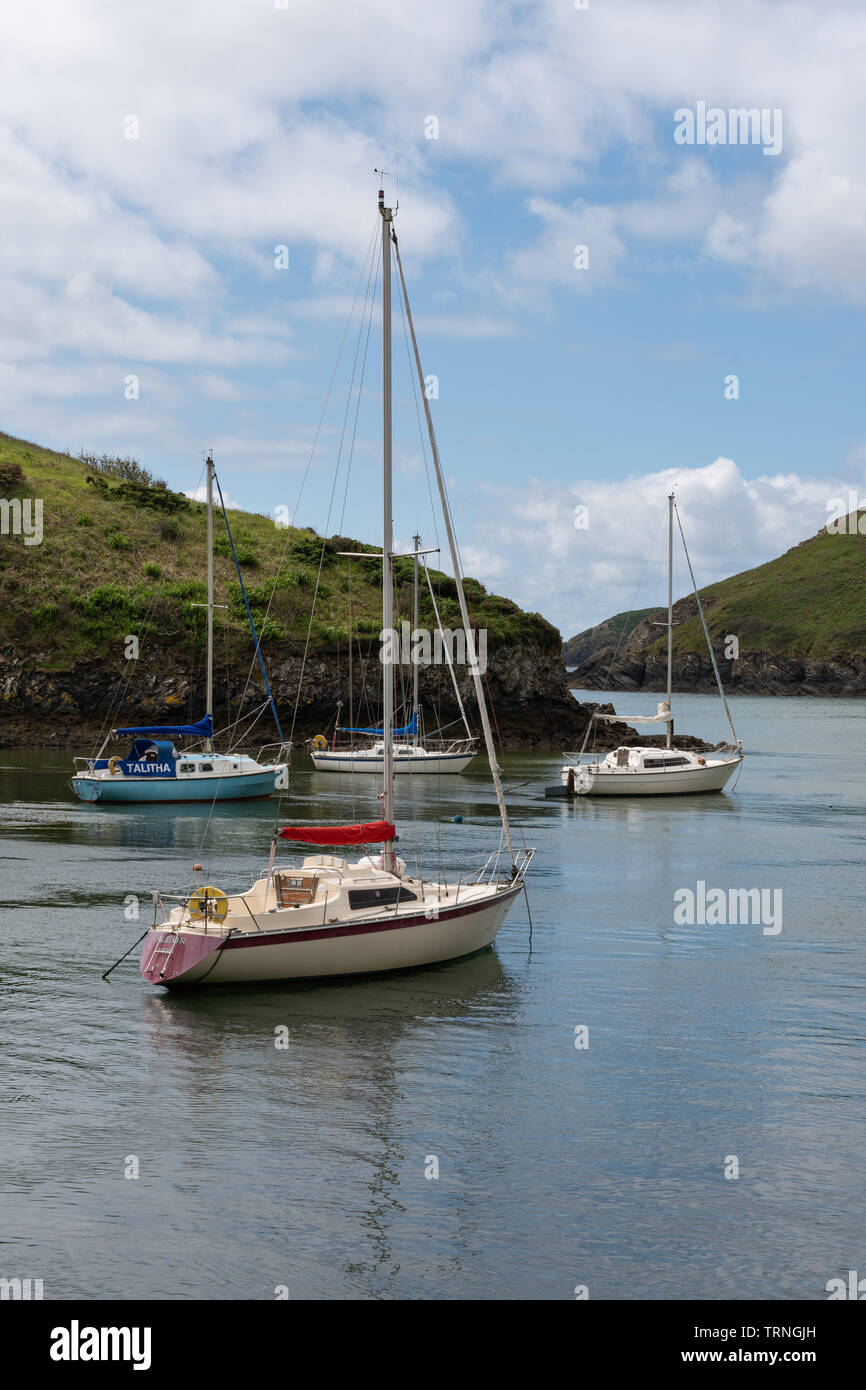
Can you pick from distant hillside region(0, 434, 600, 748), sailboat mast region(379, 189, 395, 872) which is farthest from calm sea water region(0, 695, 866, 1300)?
distant hillside region(0, 434, 600, 748)

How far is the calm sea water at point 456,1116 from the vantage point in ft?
39.6

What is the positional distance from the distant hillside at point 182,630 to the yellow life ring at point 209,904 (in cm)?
5519

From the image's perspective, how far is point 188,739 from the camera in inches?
2813

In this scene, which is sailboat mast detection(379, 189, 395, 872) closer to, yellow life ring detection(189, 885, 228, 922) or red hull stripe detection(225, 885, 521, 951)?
red hull stripe detection(225, 885, 521, 951)

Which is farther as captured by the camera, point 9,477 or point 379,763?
point 9,477

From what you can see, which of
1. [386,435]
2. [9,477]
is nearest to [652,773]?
[386,435]

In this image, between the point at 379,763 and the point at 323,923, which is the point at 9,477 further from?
the point at 323,923

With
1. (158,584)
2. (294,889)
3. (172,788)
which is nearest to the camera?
(294,889)

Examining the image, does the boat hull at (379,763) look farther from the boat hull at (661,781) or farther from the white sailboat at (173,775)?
the white sailboat at (173,775)

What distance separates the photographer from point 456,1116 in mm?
15703

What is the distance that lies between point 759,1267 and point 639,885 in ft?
71.1

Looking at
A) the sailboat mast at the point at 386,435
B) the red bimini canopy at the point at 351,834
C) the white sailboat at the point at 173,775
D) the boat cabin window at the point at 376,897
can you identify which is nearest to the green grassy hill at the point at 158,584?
the white sailboat at the point at 173,775

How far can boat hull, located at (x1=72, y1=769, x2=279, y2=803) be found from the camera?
49.5 m

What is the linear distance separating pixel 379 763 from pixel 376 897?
4512cm
